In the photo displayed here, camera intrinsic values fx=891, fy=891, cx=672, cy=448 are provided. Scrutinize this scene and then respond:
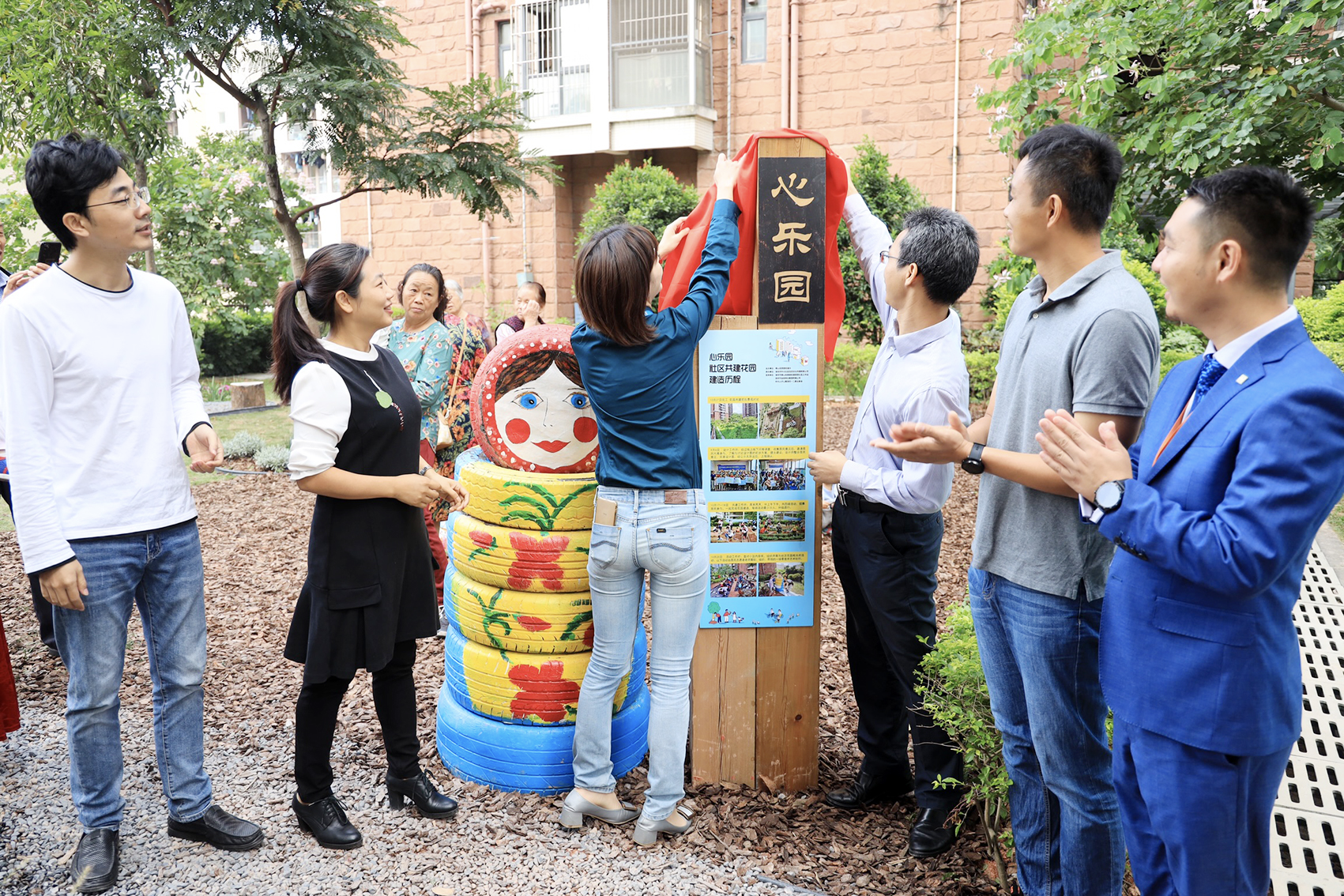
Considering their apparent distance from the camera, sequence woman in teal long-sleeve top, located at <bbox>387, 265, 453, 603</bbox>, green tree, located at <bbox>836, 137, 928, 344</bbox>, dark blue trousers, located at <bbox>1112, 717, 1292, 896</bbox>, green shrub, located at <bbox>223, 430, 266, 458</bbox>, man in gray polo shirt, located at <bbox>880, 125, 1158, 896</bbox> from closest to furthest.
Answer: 1. dark blue trousers, located at <bbox>1112, 717, 1292, 896</bbox>
2. man in gray polo shirt, located at <bbox>880, 125, 1158, 896</bbox>
3. woman in teal long-sleeve top, located at <bbox>387, 265, 453, 603</bbox>
4. green shrub, located at <bbox>223, 430, 266, 458</bbox>
5. green tree, located at <bbox>836, 137, 928, 344</bbox>

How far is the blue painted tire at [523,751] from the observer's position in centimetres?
338

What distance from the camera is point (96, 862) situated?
9.24ft

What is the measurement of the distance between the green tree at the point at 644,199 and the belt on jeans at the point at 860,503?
1081 cm

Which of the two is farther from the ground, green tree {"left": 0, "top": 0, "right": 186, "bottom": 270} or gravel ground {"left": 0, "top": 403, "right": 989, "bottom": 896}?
green tree {"left": 0, "top": 0, "right": 186, "bottom": 270}

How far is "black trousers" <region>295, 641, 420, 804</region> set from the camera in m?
3.02

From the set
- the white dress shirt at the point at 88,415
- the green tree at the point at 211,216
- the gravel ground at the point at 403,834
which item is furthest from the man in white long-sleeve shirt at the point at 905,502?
the green tree at the point at 211,216

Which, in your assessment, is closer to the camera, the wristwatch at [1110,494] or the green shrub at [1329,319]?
the wristwatch at [1110,494]

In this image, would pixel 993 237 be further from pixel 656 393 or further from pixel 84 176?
pixel 84 176

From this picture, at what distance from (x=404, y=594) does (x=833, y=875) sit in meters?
1.72

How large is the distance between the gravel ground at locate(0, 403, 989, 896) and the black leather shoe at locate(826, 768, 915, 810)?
0.14 ft

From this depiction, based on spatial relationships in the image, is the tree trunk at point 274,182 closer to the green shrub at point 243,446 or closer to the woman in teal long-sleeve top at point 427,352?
the green shrub at point 243,446

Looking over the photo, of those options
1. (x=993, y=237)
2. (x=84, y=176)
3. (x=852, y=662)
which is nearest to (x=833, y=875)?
(x=852, y=662)

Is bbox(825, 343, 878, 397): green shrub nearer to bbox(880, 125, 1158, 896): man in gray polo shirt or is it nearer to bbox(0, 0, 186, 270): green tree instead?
bbox(0, 0, 186, 270): green tree

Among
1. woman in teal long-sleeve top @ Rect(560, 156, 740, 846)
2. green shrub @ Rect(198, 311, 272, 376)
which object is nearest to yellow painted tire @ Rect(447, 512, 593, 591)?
woman in teal long-sleeve top @ Rect(560, 156, 740, 846)
